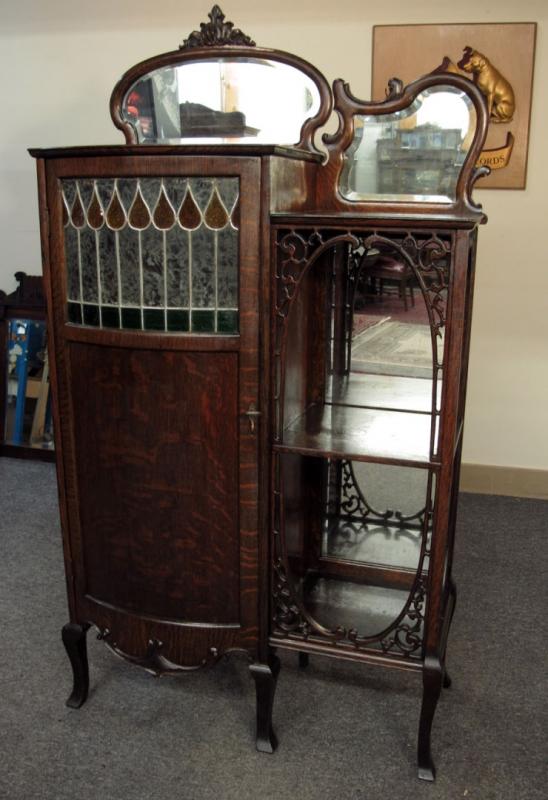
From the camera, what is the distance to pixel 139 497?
193cm

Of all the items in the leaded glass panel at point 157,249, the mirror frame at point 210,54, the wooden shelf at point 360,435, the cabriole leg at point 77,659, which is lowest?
the cabriole leg at point 77,659

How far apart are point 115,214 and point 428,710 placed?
1421mm

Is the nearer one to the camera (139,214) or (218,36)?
(139,214)

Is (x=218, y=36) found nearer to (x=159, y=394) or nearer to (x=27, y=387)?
(x=159, y=394)

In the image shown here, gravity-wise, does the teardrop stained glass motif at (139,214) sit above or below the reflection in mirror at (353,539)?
above

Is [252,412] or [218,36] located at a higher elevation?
[218,36]

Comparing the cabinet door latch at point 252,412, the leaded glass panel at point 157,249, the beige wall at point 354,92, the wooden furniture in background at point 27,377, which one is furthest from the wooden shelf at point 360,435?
the wooden furniture in background at point 27,377

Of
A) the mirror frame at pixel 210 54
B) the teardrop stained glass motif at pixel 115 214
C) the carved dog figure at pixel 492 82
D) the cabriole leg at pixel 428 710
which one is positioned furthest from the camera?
the carved dog figure at pixel 492 82

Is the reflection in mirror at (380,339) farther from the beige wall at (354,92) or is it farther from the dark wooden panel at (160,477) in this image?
the beige wall at (354,92)

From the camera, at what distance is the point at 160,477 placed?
1.89m

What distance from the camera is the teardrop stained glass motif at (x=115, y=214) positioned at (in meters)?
1.75

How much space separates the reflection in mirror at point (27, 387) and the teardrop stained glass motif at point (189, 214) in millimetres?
2458

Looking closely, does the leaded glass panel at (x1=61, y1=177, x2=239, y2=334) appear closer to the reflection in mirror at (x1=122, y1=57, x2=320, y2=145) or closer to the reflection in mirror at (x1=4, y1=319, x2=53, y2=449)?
the reflection in mirror at (x1=122, y1=57, x2=320, y2=145)

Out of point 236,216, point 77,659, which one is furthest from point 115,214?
point 77,659
